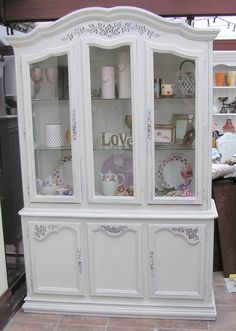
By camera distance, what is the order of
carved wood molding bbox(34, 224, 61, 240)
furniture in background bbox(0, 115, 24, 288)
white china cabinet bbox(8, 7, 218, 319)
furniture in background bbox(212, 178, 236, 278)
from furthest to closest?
furniture in background bbox(212, 178, 236, 278) < furniture in background bbox(0, 115, 24, 288) < carved wood molding bbox(34, 224, 61, 240) < white china cabinet bbox(8, 7, 218, 319)

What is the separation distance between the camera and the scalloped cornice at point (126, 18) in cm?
232

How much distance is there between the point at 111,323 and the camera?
260cm

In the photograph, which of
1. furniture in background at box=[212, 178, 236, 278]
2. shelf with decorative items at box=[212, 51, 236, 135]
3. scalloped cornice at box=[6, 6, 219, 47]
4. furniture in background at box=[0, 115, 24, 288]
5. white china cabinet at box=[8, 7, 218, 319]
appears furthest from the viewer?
shelf with decorative items at box=[212, 51, 236, 135]

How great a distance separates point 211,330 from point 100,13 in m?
2.05

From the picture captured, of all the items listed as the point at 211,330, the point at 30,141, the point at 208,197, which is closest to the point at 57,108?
the point at 30,141

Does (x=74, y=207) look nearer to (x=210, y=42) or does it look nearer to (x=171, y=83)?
(x=171, y=83)

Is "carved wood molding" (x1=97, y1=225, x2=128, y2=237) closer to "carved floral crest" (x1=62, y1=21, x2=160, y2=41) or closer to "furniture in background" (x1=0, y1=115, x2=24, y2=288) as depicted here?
"furniture in background" (x1=0, y1=115, x2=24, y2=288)

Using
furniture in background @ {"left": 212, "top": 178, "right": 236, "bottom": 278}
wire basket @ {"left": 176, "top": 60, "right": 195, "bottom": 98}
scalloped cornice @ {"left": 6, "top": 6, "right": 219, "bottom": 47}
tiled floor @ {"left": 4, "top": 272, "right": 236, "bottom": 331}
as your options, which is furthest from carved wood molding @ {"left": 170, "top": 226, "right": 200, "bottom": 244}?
scalloped cornice @ {"left": 6, "top": 6, "right": 219, "bottom": 47}

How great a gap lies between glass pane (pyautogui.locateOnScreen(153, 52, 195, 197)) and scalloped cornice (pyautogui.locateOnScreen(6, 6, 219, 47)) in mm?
172

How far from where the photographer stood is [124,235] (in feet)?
8.50

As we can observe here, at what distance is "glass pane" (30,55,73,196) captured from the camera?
8.61ft

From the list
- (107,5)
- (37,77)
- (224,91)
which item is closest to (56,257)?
(37,77)

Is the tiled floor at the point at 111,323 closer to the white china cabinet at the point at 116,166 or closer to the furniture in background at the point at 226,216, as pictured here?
the white china cabinet at the point at 116,166

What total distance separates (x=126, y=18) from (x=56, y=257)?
1.59m
